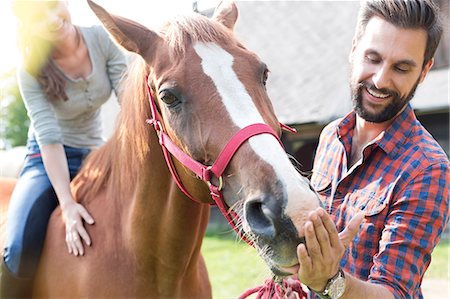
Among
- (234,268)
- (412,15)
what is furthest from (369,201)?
(234,268)

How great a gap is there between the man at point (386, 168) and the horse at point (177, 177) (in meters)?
0.31

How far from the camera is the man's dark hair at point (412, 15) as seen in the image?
2.40 metres

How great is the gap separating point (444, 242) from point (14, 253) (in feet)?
35.3

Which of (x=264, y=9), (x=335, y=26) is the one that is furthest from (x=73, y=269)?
(x=264, y=9)

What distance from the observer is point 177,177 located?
8.62ft

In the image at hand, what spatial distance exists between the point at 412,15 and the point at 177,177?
1283 mm

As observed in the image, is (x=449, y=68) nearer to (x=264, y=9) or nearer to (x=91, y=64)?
(x=264, y=9)

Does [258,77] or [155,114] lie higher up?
[258,77]

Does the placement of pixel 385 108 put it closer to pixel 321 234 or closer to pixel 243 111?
pixel 243 111

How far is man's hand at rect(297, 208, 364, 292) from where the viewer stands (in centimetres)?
176

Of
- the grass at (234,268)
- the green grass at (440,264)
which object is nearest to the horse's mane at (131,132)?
the grass at (234,268)

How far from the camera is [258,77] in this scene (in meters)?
2.45

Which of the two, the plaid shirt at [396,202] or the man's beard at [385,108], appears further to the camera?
the man's beard at [385,108]

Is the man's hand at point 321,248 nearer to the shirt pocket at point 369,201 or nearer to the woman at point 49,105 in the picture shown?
the shirt pocket at point 369,201
